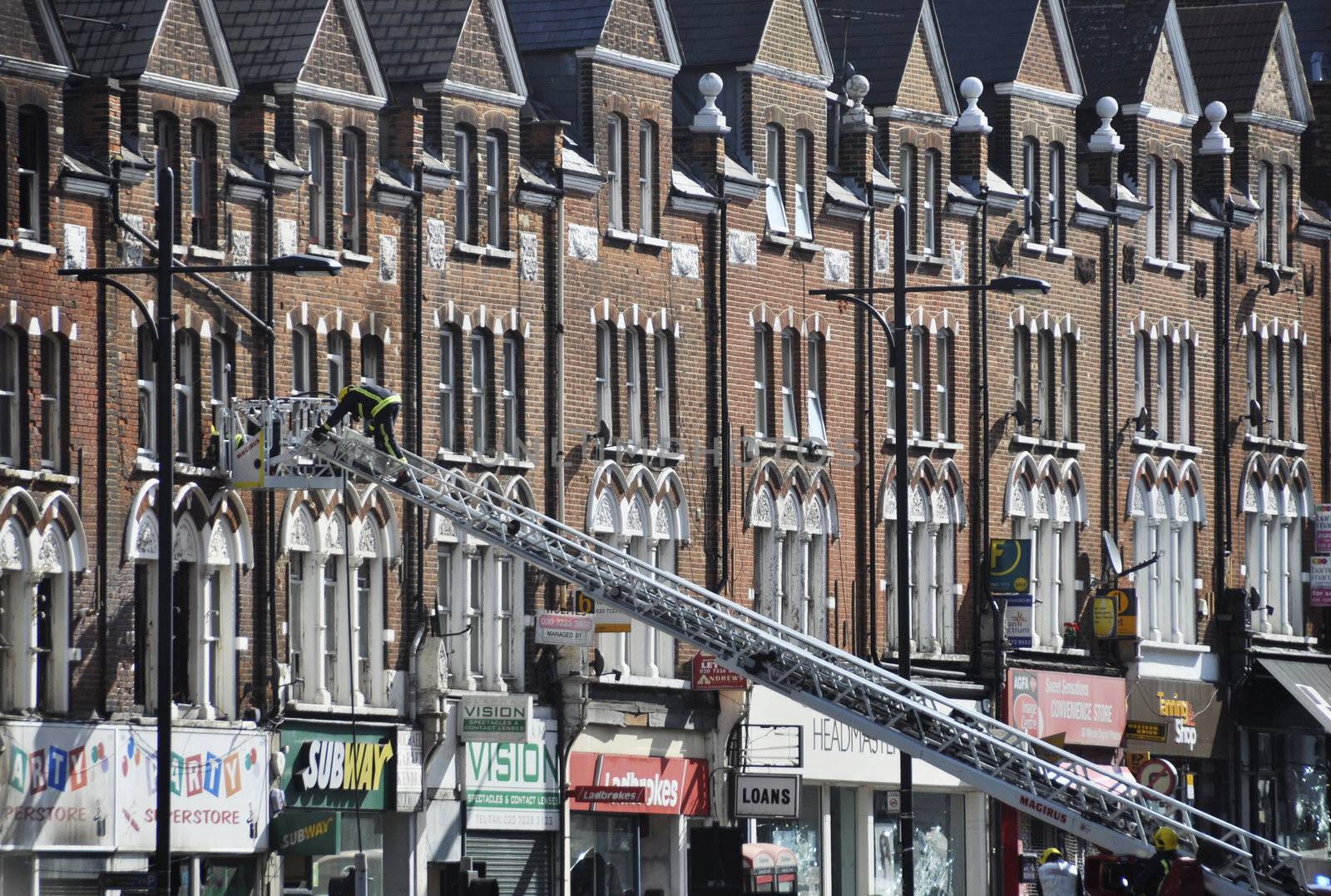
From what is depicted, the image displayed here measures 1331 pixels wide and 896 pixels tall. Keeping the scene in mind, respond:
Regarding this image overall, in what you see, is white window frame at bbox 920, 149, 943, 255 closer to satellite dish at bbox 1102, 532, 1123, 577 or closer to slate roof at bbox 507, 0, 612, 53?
satellite dish at bbox 1102, 532, 1123, 577

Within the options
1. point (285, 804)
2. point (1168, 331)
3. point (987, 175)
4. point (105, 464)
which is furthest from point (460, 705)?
point (1168, 331)

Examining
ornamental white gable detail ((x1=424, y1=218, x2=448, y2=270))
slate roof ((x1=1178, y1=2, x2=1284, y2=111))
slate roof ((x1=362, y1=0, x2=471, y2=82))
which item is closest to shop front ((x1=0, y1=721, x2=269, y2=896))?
ornamental white gable detail ((x1=424, y1=218, x2=448, y2=270))

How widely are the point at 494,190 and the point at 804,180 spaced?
8.30 metres

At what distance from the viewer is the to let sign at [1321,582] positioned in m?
72.8

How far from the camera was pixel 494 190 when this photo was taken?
179 ft

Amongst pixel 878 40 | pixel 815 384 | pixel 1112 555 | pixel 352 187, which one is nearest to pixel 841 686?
pixel 352 187

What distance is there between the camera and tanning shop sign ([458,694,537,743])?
52.3 metres

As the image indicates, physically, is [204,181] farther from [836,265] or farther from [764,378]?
[836,265]

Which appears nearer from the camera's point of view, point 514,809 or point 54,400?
point 54,400

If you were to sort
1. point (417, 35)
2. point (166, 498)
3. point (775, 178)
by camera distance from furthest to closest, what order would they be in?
point (775, 178), point (417, 35), point (166, 498)

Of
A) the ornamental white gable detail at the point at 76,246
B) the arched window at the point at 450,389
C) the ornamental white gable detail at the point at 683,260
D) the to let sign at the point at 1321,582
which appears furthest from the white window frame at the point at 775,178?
the to let sign at the point at 1321,582

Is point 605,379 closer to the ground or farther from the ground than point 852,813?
farther from the ground

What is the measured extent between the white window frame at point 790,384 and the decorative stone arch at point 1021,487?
240 inches

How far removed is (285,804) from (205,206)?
8.14 meters
